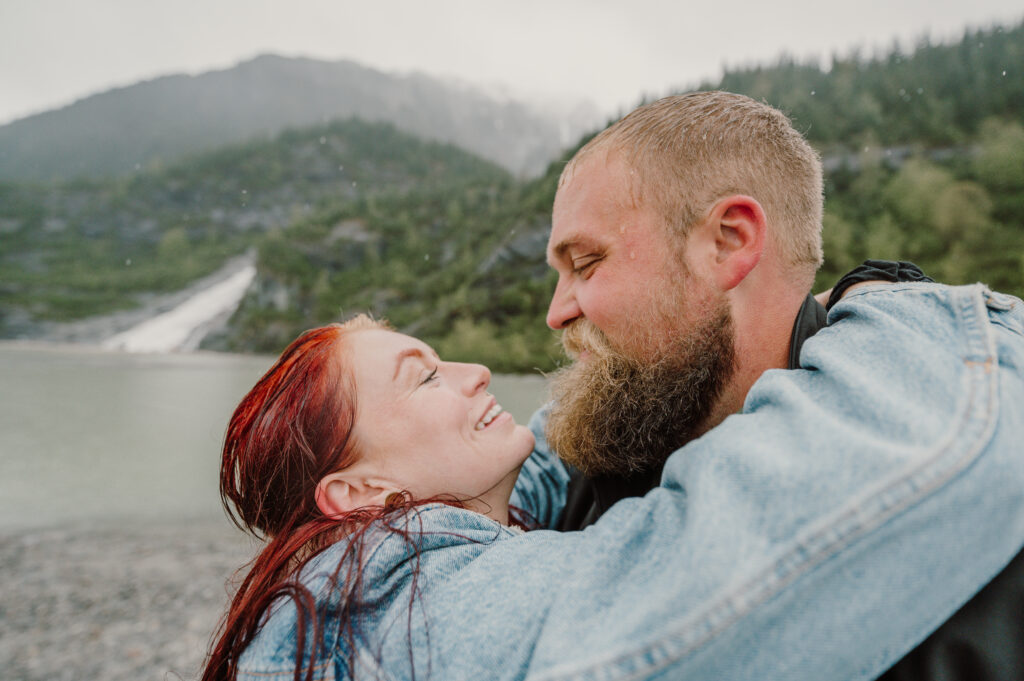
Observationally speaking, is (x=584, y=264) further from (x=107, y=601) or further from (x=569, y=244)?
(x=107, y=601)

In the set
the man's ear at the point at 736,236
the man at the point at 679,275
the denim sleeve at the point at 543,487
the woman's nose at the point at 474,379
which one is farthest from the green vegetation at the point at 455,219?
the denim sleeve at the point at 543,487

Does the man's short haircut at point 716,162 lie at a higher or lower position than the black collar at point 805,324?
higher

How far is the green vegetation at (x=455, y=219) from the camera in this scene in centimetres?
3100

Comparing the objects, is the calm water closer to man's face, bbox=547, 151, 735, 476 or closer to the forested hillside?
man's face, bbox=547, 151, 735, 476

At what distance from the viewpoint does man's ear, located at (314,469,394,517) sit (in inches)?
57.6

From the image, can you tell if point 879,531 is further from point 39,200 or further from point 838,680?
point 39,200

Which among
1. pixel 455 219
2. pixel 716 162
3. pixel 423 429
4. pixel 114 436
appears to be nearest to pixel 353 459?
pixel 423 429

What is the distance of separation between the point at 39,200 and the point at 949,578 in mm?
117951

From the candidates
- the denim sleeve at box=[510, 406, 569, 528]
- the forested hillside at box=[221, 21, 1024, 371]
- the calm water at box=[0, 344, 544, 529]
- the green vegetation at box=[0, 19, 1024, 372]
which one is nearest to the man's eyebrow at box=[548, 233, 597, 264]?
the denim sleeve at box=[510, 406, 569, 528]

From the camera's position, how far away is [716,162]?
63.8 inches

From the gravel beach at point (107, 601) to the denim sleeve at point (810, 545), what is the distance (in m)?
5.18

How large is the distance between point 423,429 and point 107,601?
10094 mm

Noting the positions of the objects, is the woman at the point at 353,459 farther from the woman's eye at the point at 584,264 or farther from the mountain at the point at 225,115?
the mountain at the point at 225,115

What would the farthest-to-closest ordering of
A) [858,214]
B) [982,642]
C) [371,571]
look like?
[858,214] → [371,571] → [982,642]
